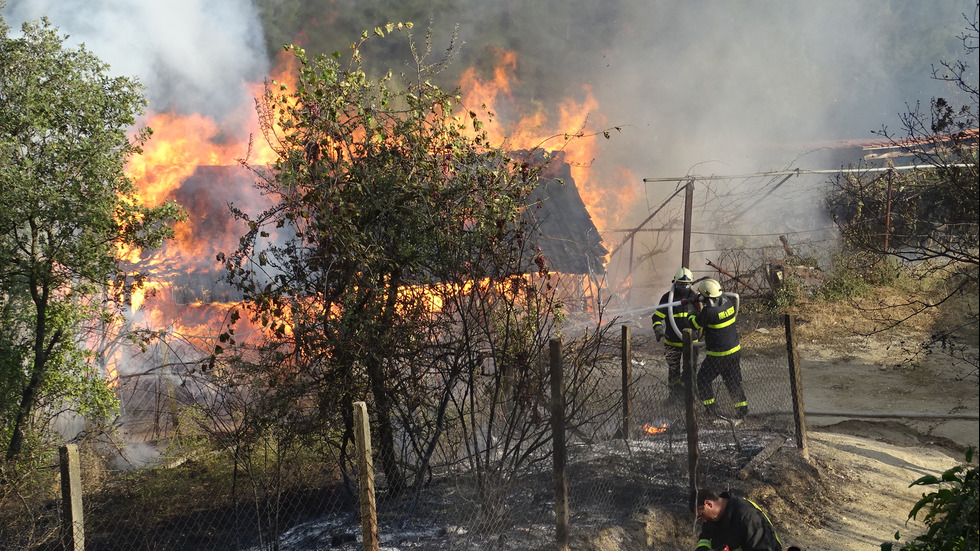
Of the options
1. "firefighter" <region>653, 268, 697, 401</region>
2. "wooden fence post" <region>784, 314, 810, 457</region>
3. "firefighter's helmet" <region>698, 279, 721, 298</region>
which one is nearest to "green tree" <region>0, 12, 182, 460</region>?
"firefighter" <region>653, 268, 697, 401</region>

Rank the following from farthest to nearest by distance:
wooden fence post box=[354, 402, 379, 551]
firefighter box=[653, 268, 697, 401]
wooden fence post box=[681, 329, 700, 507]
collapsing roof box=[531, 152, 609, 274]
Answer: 1. collapsing roof box=[531, 152, 609, 274]
2. firefighter box=[653, 268, 697, 401]
3. wooden fence post box=[681, 329, 700, 507]
4. wooden fence post box=[354, 402, 379, 551]

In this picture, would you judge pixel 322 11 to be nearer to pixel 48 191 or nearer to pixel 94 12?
pixel 94 12

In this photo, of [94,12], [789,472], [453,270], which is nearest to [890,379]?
[789,472]

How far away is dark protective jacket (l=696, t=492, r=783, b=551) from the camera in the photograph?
4801mm

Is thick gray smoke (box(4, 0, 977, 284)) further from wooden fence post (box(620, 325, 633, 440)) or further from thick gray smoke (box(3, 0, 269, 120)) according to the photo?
wooden fence post (box(620, 325, 633, 440))

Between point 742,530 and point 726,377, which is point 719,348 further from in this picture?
point 742,530

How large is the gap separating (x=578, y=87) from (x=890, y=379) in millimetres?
17214

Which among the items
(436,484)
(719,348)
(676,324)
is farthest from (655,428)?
(436,484)

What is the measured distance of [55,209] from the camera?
696cm

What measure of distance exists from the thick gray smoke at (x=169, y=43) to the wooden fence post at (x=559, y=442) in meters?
16.3

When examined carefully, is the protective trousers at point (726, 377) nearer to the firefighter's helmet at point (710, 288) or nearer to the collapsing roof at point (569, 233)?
the firefighter's helmet at point (710, 288)

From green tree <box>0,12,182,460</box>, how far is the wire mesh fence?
46.8 inches

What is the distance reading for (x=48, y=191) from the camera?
693cm

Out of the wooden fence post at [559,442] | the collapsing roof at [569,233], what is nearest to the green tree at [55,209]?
the wooden fence post at [559,442]
